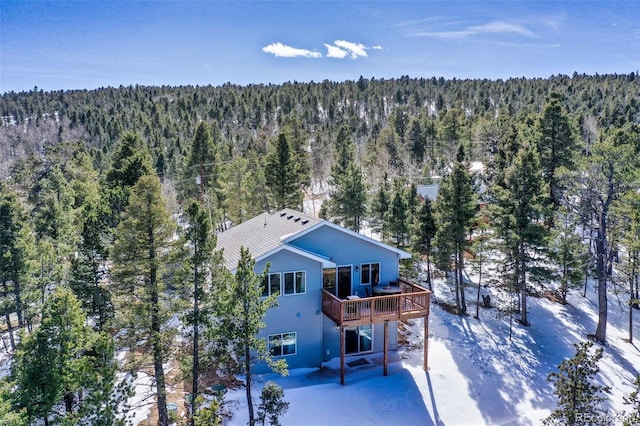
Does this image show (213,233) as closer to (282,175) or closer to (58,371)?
(58,371)

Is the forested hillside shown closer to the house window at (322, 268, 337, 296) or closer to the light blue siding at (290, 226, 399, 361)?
the light blue siding at (290, 226, 399, 361)

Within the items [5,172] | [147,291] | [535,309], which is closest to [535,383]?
[535,309]

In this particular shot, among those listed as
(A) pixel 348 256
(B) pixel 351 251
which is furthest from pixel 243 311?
(B) pixel 351 251

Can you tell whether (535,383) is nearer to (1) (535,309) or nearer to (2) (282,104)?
(1) (535,309)

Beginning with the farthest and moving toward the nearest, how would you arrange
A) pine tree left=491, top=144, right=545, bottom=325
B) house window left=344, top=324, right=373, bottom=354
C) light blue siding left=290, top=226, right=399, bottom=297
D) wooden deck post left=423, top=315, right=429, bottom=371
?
1. pine tree left=491, top=144, right=545, bottom=325
2. house window left=344, top=324, right=373, bottom=354
3. light blue siding left=290, top=226, right=399, bottom=297
4. wooden deck post left=423, top=315, right=429, bottom=371

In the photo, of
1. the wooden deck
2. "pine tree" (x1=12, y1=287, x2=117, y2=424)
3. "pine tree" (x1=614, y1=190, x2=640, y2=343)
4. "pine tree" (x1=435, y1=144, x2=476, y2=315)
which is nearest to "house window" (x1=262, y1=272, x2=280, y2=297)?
the wooden deck

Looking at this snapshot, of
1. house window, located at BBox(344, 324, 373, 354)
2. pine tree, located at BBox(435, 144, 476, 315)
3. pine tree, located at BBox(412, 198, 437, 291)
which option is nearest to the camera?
house window, located at BBox(344, 324, 373, 354)
